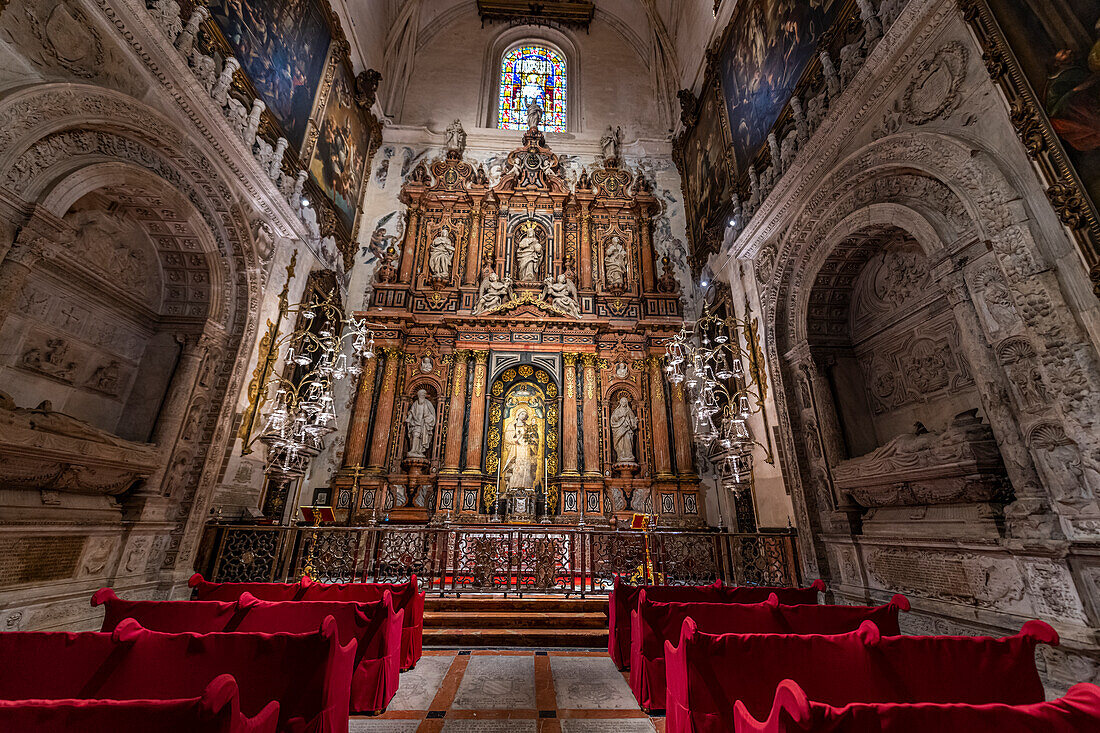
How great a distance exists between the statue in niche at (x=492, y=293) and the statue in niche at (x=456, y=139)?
4.98 meters

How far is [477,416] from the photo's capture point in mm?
11430

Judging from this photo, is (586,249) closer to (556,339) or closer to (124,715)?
(556,339)

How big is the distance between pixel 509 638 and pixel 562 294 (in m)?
9.15

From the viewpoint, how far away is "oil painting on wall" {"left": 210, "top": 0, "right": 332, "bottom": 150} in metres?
8.07

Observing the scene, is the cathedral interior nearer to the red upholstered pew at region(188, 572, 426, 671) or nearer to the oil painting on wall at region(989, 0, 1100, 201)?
the oil painting on wall at region(989, 0, 1100, 201)

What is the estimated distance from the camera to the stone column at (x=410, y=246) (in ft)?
42.4

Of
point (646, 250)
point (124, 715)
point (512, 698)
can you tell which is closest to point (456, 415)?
point (646, 250)

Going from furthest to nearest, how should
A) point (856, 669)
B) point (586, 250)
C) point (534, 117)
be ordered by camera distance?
1. point (534, 117)
2. point (586, 250)
3. point (856, 669)

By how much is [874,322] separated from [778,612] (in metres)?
5.42

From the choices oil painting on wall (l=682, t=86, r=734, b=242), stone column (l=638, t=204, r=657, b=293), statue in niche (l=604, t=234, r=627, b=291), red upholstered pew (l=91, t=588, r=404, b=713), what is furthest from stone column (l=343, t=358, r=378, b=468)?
oil painting on wall (l=682, t=86, r=734, b=242)

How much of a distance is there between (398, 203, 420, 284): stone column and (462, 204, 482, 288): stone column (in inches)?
62.6

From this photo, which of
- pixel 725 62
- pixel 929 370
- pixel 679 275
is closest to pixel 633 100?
pixel 725 62

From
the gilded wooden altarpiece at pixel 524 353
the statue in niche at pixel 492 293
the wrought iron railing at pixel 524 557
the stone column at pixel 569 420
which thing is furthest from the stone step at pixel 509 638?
the statue in niche at pixel 492 293

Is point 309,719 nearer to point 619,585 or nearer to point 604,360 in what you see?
point 619,585
